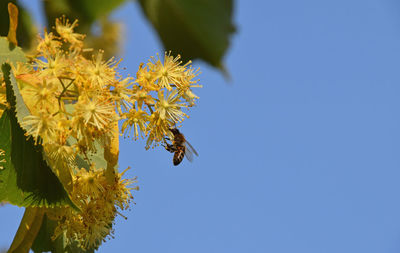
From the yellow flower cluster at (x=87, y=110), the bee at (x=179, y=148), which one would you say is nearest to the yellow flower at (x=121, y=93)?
the yellow flower cluster at (x=87, y=110)

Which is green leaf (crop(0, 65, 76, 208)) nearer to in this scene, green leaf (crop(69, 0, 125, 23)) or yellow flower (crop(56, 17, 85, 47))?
yellow flower (crop(56, 17, 85, 47))

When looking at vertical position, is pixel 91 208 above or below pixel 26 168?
above

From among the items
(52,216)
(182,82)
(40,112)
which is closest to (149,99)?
(182,82)

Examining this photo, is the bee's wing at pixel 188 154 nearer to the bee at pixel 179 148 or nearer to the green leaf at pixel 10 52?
the bee at pixel 179 148

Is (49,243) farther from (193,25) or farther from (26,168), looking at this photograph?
(193,25)

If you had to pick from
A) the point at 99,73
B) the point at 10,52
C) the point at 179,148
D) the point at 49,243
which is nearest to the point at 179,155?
the point at 179,148

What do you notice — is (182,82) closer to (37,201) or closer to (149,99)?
(149,99)
